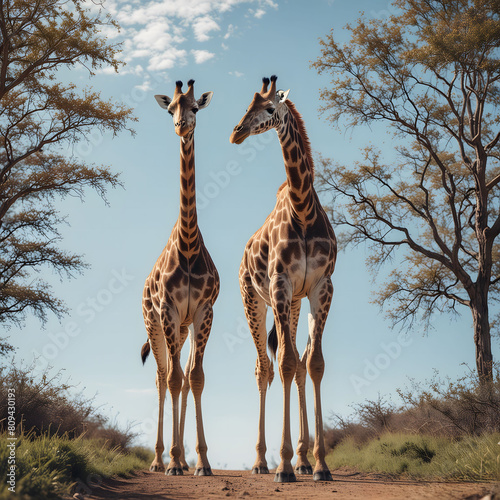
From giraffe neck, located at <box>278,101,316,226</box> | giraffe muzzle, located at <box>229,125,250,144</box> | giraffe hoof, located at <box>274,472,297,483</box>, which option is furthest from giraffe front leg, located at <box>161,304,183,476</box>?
giraffe muzzle, located at <box>229,125,250,144</box>

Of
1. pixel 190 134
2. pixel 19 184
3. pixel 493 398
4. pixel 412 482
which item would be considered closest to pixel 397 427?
pixel 493 398

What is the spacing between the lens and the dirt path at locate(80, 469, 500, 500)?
5.80m

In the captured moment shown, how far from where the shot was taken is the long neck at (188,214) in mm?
9914

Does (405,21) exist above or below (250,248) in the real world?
above

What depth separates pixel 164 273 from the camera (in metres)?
10.1

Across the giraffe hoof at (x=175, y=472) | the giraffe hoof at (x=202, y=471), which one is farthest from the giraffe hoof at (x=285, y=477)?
the giraffe hoof at (x=175, y=472)

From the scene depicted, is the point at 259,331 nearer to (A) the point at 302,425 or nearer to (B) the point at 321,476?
(A) the point at 302,425

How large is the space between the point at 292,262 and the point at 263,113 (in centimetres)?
228

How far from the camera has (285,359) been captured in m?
7.59

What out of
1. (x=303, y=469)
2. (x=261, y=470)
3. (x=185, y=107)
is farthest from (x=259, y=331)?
(x=185, y=107)

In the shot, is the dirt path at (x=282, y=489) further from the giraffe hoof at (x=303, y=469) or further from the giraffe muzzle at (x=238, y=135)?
the giraffe muzzle at (x=238, y=135)

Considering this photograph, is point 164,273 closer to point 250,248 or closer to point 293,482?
point 250,248

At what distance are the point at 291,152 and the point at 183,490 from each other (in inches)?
200

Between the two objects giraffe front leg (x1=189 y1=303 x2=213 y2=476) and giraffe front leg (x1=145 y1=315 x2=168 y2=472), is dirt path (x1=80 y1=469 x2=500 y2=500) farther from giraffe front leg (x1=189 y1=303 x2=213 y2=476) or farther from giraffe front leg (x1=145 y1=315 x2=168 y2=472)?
giraffe front leg (x1=145 y1=315 x2=168 y2=472)
